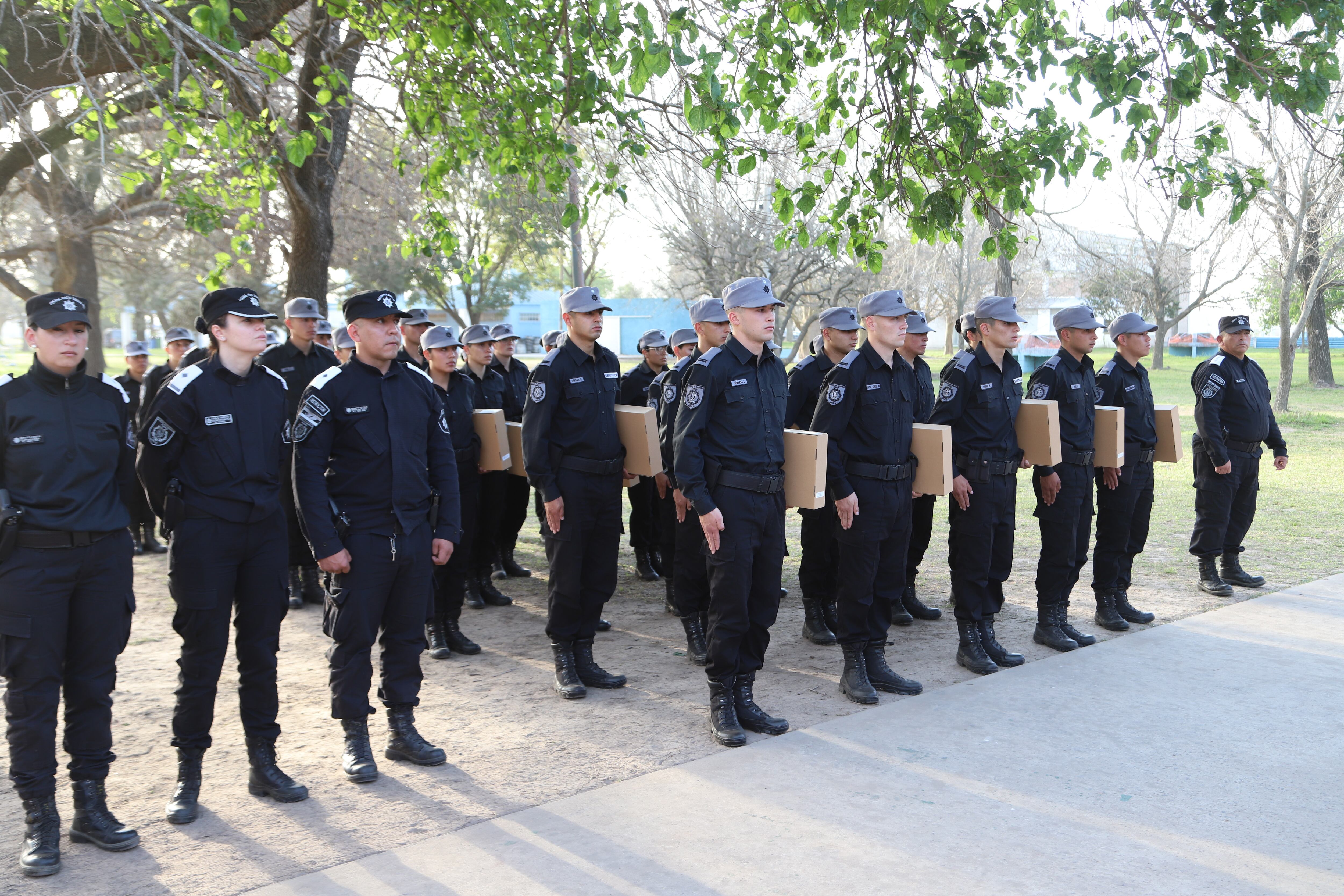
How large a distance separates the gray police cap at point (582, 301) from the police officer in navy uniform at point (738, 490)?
95 centimetres

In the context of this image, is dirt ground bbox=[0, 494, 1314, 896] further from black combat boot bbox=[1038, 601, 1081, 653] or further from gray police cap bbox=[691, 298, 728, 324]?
gray police cap bbox=[691, 298, 728, 324]

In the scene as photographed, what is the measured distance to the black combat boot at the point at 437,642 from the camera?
6805mm

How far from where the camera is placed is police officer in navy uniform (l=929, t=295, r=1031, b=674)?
643cm

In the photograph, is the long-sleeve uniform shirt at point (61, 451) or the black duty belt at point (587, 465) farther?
the black duty belt at point (587, 465)

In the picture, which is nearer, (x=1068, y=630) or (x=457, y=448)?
(x=1068, y=630)

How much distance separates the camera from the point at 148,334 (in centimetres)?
6300

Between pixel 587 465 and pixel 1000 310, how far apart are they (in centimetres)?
274

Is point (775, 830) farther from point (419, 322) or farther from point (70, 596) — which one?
point (419, 322)

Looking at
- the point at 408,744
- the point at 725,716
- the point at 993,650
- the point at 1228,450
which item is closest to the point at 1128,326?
the point at 1228,450

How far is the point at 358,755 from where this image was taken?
15.9ft

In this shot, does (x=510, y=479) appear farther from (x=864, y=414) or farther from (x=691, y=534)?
(x=864, y=414)

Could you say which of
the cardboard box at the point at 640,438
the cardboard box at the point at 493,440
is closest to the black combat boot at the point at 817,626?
the cardboard box at the point at 640,438

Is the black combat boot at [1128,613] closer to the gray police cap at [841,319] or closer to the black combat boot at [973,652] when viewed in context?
the black combat boot at [973,652]

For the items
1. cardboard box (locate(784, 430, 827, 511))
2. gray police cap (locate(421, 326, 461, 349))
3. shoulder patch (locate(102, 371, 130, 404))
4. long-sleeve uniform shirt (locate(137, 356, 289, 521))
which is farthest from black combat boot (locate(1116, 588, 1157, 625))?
shoulder patch (locate(102, 371, 130, 404))
